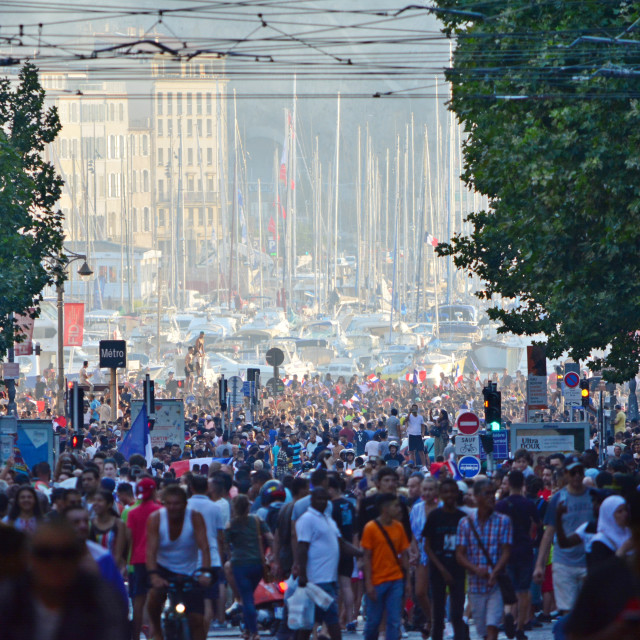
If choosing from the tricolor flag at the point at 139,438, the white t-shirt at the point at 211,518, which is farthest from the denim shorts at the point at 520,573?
the tricolor flag at the point at 139,438

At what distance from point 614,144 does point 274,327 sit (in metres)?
91.2

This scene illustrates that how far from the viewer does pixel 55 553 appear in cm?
528

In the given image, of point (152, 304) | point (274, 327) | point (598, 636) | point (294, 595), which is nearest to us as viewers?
point (598, 636)

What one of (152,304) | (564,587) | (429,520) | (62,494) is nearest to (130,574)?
(62,494)

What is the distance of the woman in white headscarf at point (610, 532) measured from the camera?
970 centimetres

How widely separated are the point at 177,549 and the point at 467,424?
1174cm

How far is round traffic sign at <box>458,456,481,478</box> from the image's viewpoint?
2012cm

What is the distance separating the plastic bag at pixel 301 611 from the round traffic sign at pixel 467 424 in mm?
11071

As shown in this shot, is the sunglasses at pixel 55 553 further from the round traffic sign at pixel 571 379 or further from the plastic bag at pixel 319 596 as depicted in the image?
the round traffic sign at pixel 571 379

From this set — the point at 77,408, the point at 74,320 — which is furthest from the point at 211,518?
the point at 74,320

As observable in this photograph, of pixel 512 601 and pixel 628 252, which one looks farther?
pixel 628 252

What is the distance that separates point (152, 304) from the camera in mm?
135500

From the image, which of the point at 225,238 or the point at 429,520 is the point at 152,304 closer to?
the point at 225,238

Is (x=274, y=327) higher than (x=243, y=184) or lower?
lower
